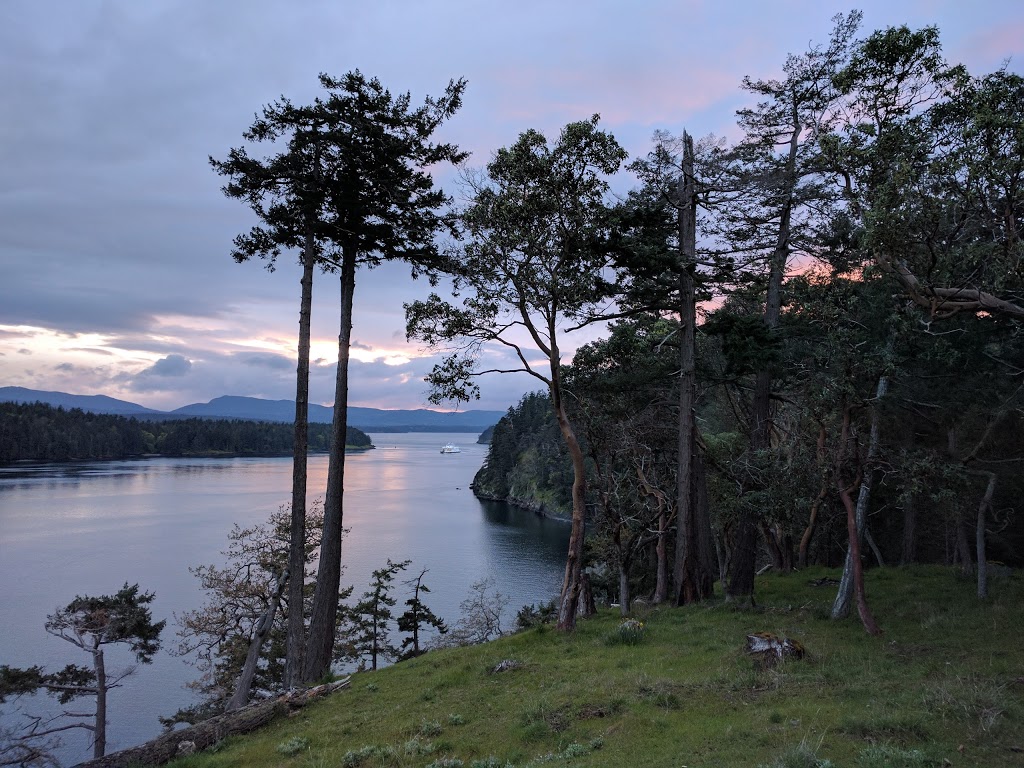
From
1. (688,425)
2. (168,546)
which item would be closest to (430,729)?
(688,425)

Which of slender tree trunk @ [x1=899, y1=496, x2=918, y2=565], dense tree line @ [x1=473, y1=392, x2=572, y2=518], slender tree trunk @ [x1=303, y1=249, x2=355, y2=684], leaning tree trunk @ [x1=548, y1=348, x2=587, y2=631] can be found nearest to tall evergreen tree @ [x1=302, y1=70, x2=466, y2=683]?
slender tree trunk @ [x1=303, y1=249, x2=355, y2=684]

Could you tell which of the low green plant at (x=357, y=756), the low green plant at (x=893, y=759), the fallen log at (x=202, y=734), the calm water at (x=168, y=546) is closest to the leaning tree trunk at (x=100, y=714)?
the calm water at (x=168, y=546)

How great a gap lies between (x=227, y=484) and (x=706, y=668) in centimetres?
10353

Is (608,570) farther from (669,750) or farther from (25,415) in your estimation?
(25,415)

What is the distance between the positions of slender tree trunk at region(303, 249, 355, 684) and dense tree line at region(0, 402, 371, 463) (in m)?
131

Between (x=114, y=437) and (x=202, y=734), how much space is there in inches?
6457

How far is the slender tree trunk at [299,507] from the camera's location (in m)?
15.3

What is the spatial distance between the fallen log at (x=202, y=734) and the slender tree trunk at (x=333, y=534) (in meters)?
3.39

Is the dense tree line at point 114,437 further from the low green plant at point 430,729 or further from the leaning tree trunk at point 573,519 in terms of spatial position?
the low green plant at point 430,729

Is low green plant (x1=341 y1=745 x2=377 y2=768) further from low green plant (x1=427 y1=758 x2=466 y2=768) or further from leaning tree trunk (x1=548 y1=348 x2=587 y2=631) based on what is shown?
leaning tree trunk (x1=548 y1=348 x2=587 y2=631)

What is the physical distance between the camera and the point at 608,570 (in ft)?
101

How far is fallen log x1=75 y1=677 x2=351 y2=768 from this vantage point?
9.43 metres

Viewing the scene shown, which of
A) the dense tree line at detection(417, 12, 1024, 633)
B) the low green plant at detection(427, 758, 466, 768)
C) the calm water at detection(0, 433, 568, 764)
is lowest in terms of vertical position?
the calm water at detection(0, 433, 568, 764)

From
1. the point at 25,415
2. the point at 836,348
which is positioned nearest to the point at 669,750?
the point at 836,348
